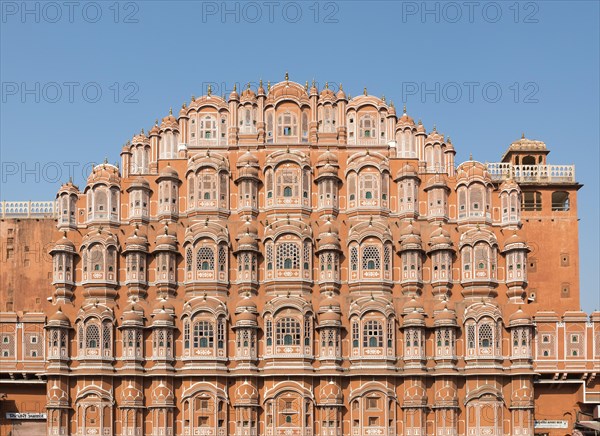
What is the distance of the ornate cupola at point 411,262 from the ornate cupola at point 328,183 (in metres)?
5.10

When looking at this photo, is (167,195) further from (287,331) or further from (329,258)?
(287,331)

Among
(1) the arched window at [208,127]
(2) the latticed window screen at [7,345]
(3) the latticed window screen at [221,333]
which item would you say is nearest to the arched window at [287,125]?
(1) the arched window at [208,127]

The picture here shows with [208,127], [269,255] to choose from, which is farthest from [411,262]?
[208,127]

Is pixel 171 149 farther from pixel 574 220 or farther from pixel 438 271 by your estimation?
pixel 574 220

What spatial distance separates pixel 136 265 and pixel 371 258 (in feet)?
50.6

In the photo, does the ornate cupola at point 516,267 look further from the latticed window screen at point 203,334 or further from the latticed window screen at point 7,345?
the latticed window screen at point 7,345

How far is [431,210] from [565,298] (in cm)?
1233

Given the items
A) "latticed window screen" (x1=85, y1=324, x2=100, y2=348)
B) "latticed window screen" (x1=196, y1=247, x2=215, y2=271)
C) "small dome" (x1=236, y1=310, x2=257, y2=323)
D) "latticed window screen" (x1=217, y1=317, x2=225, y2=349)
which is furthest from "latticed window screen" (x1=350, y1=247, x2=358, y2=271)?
"latticed window screen" (x1=85, y1=324, x2=100, y2=348)

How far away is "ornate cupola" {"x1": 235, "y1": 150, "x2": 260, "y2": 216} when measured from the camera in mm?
67062

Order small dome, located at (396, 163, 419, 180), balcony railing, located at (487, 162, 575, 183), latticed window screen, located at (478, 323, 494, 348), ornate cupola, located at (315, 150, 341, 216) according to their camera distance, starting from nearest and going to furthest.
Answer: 1. latticed window screen, located at (478, 323, 494, 348)
2. ornate cupola, located at (315, 150, 341, 216)
3. small dome, located at (396, 163, 419, 180)
4. balcony railing, located at (487, 162, 575, 183)

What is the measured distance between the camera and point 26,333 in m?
66.4

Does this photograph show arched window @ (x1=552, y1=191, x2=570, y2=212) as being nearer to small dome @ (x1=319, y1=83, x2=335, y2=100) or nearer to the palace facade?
the palace facade

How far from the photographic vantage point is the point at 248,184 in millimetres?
67250

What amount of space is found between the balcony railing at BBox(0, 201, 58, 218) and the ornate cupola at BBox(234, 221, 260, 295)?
18.4 metres
